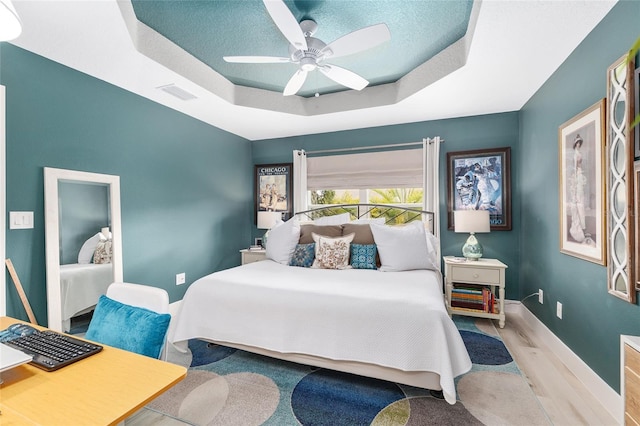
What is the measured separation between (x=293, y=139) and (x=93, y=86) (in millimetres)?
2582

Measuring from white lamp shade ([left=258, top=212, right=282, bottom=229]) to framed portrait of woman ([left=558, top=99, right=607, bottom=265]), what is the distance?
317 cm

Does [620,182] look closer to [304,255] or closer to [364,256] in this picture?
[364,256]

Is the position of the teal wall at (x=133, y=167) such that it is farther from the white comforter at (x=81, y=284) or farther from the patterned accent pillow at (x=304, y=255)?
the patterned accent pillow at (x=304, y=255)

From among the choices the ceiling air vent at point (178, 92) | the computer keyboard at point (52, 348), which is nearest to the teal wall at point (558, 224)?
the computer keyboard at point (52, 348)

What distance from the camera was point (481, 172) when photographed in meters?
3.65

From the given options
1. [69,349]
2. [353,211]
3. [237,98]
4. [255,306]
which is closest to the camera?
[69,349]

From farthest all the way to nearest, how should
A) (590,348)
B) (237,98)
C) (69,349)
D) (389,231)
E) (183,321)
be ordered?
(237,98) → (389,231) → (183,321) → (590,348) → (69,349)

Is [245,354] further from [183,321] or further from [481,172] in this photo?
[481,172]

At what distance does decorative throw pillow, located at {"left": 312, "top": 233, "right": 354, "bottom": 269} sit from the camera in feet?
9.75

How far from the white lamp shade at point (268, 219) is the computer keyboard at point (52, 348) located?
310cm

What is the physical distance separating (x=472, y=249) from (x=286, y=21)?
2947 mm

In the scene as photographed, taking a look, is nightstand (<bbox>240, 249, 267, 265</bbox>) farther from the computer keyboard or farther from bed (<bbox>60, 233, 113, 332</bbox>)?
the computer keyboard

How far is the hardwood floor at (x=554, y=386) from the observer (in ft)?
5.77

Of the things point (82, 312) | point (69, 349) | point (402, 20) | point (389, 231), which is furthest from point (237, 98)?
point (69, 349)
